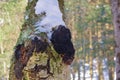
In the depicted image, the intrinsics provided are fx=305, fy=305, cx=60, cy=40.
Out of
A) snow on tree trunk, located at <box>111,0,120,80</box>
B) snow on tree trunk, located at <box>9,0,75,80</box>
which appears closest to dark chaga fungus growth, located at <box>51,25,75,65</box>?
snow on tree trunk, located at <box>9,0,75,80</box>

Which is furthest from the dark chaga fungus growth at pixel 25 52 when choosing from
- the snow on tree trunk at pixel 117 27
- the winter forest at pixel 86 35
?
the winter forest at pixel 86 35

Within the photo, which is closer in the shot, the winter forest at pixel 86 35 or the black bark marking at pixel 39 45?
the black bark marking at pixel 39 45

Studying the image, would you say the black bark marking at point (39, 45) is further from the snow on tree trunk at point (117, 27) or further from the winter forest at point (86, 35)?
the winter forest at point (86, 35)

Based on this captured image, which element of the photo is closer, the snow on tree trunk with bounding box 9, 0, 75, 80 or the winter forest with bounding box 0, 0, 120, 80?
the snow on tree trunk with bounding box 9, 0, 75, 80

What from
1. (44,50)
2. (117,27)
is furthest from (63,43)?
(117,27)

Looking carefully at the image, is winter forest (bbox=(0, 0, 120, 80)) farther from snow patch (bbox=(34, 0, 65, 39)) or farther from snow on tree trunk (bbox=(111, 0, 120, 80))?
snow patch (bbox=(34, 0, 65, 39))

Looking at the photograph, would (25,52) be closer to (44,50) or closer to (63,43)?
(44,50)

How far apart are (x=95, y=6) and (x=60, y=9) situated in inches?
957

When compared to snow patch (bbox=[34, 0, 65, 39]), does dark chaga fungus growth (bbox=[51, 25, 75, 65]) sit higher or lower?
lower

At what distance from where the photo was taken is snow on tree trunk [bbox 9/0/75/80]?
171cm

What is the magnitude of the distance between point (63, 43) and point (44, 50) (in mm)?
133

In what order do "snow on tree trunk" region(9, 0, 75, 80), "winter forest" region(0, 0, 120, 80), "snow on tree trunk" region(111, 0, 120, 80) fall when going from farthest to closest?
"winter forest" region(0, 0, 120, 80) → "snow on tree trunk" region(111, 0, 120, 80) → "snow on tree trunk" region(9, 0, 75, 80)

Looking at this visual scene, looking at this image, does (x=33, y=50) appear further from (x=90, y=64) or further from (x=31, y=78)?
(x=90, y=64)

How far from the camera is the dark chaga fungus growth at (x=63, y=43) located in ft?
5.82
